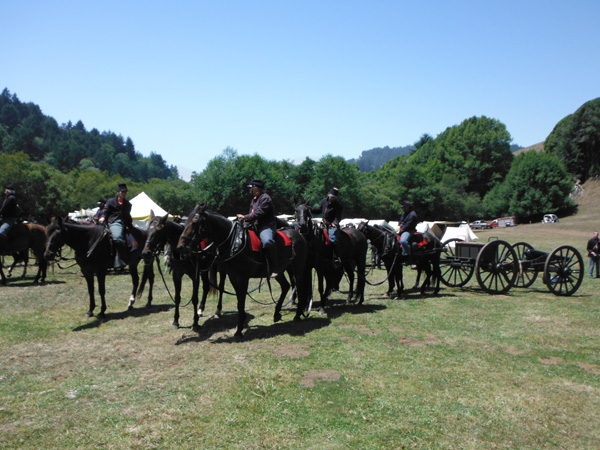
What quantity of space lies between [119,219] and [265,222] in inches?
184

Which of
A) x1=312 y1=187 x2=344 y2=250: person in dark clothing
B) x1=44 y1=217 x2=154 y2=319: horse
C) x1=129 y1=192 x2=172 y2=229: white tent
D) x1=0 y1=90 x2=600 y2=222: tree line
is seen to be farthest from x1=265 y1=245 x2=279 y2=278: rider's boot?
x1=0 y1=90 x2=600 y2=222: tree line

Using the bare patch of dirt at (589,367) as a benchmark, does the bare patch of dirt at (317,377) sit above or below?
above

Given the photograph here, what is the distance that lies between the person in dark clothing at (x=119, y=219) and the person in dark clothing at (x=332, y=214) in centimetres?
528

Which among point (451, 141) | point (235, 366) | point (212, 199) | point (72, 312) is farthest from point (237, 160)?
point (235, 366)

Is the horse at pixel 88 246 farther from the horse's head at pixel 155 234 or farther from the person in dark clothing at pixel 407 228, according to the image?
the person in dark clothing at pixel 407 228

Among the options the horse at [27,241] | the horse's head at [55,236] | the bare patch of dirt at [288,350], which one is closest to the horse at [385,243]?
the bare patch of dirt at [288,350]

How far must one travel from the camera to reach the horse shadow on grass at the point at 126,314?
10.0 metres

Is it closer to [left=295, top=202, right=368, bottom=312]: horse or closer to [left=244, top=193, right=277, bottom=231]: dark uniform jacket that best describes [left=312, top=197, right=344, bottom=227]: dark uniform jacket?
[left=295, top=202, right=368, bottom=312]: horse

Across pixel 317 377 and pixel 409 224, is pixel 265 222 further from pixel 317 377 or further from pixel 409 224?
pixel 409 224

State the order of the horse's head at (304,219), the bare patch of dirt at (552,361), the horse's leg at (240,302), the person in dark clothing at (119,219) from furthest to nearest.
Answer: the person in dark clothing at (119,219)
the horse's head at (304,219)
the horse's leg at (240,302)
the bare patch of dirt at (552,361)

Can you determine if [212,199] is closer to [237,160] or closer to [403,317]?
[237,160]

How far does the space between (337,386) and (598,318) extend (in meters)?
8.09

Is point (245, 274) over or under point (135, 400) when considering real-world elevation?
over

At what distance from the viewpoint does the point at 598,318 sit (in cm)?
1055
